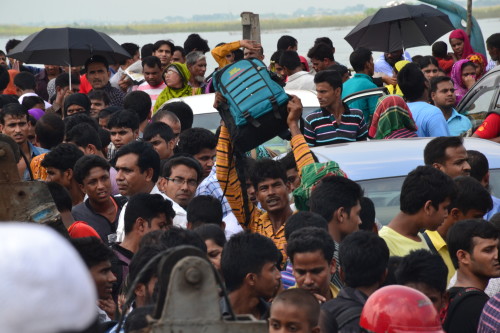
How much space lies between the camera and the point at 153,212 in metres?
5.54

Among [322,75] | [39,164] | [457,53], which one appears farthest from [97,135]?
[457,53]

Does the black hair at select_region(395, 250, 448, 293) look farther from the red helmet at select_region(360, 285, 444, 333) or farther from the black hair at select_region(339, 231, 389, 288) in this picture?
the red helmet at select_region(360, 285, 444, 333)

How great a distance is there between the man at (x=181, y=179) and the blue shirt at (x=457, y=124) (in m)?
3.87

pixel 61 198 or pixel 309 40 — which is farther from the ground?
pixel 61 198

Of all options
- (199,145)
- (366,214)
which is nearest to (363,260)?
(366,214)

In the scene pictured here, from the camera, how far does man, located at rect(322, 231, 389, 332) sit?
14.3ft

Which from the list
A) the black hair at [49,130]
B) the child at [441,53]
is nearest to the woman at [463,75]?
the child at [441,53]

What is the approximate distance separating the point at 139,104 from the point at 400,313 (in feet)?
22.6

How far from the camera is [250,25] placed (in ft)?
53.6

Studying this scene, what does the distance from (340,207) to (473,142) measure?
264 centimetres

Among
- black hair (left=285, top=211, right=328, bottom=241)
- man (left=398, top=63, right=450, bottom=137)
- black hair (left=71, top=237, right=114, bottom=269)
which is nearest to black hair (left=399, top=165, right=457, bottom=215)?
black hair (left=285, top=211, right=328, bottom=241)

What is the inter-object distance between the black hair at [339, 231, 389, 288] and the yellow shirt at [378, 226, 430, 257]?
68 centimetres

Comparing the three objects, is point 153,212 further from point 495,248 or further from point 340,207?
point 495,248

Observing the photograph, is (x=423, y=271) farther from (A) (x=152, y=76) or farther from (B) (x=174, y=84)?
(A) (x=152, y=76)
